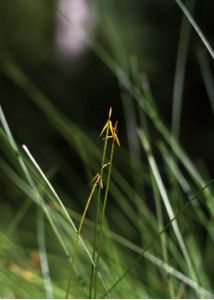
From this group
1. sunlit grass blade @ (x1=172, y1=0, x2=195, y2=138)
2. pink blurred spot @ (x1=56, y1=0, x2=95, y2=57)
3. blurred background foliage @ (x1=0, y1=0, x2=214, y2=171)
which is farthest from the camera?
A: pink blurred spot @ (x1=56, y1=0, x2=95, y2=57)

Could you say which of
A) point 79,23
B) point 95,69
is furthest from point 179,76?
point 79,23

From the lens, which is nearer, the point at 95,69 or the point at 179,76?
the point at 179,76

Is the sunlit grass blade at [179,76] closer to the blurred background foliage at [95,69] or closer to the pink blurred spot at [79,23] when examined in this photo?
the blurred background foliage at [95,69]

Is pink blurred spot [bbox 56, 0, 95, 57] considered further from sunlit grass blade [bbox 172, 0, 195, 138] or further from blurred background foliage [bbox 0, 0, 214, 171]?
sunlit grass blade [bbox 172, 0, 195, 138]

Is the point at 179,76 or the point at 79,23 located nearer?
the point at 179,76

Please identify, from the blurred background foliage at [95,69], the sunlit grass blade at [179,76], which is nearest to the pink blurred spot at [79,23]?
the blurred background foliage at [95,69]

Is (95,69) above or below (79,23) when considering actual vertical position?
below

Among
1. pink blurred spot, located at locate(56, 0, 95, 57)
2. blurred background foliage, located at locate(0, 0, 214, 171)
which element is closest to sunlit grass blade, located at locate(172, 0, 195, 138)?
blurred background foliage, located at locate(0, 0, 214, 171)

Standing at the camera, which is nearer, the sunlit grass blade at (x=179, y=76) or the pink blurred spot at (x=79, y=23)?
the sunlit grass blade at (x=179, y=76)

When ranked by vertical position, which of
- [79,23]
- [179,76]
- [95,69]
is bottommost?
[179,76]

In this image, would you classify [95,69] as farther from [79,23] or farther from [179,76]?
[179,76]

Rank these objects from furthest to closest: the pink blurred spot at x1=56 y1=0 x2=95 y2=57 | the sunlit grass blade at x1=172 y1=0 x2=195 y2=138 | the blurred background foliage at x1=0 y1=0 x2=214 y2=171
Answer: the pink blurred spot at x1=56 y1=0 x2=95 y2=57 < the blurred background foliage at x1=0 y1=0 x2=214 y2=171 < the sunlit grass blade at x1=172 y1=0 x2=195 y2=138

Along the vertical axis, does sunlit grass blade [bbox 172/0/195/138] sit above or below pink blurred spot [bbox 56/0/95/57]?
below
